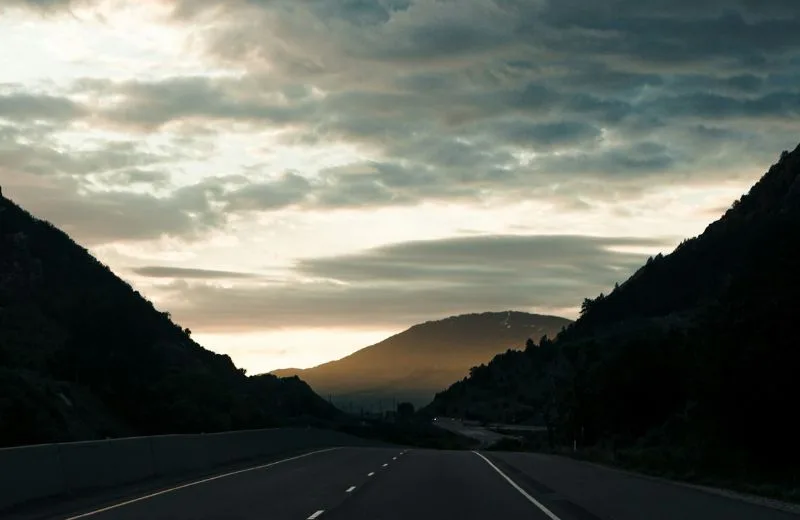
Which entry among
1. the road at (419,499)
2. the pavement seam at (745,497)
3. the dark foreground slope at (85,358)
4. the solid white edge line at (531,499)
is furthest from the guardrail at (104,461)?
the dark foreground slope at (85,358)

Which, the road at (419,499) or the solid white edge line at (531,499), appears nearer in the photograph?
the road at (419,499)

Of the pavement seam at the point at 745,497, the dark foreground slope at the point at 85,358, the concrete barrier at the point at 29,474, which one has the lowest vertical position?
the pavement seam at the point at 745,497

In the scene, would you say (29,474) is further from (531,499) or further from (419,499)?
(531,499)

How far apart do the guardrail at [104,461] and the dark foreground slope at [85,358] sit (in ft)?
84.5

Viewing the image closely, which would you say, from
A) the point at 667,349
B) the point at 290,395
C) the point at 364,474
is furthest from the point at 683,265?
the point at 364,474

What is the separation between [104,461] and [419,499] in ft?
23.4

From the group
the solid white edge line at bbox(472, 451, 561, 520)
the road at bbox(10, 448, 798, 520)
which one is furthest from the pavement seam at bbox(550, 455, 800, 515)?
the solid white edge line at bbox(472, 451, 561, 520)

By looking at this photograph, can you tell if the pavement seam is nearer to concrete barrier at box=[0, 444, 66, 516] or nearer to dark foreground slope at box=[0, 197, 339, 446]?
concrete barrier at box=[0, 444, 66, 516]

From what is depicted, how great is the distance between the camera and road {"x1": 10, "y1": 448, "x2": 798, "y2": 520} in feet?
60.0

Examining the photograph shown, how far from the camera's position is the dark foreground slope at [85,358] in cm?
7069

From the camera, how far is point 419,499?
21.4 m

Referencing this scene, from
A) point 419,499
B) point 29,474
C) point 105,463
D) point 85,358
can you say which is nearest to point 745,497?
point 419,499

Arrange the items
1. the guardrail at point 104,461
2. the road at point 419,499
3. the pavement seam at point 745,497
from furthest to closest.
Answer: the pavement seam at point 745,497
the guardrail at point 104,461
the road at point 419,499

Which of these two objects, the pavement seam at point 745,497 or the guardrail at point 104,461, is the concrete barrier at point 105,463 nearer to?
the guardrail at point 104,461
